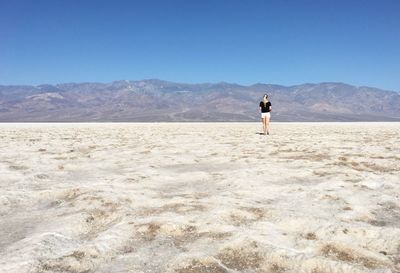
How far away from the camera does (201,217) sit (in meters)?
4.75

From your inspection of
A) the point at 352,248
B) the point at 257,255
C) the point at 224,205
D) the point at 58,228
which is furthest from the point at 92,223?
the point at 352,248

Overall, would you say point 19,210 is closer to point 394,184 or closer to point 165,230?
point 165,230

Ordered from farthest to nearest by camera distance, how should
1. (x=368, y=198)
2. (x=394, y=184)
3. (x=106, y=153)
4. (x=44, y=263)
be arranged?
(x=106, y=153) → (x=394, y=184) → (x=368, y=198) → (x=44, y=263)

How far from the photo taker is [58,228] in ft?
14.8

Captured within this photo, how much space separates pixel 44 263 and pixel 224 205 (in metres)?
2.39

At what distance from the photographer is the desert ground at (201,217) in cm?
360

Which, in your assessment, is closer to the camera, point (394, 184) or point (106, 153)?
point (394, 184)

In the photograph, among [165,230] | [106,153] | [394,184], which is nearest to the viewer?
[165,230]

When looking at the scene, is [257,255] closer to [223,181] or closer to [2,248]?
[2,248]

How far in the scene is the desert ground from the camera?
3.60m

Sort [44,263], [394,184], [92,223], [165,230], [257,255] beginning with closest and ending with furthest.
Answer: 1. [44,263]
2. [257,255]
3. [165,230]
4. [92,223]
5. [394,184]

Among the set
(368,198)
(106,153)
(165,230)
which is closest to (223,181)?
(368,198)

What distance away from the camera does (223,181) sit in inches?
277

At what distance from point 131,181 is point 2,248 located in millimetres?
3055
